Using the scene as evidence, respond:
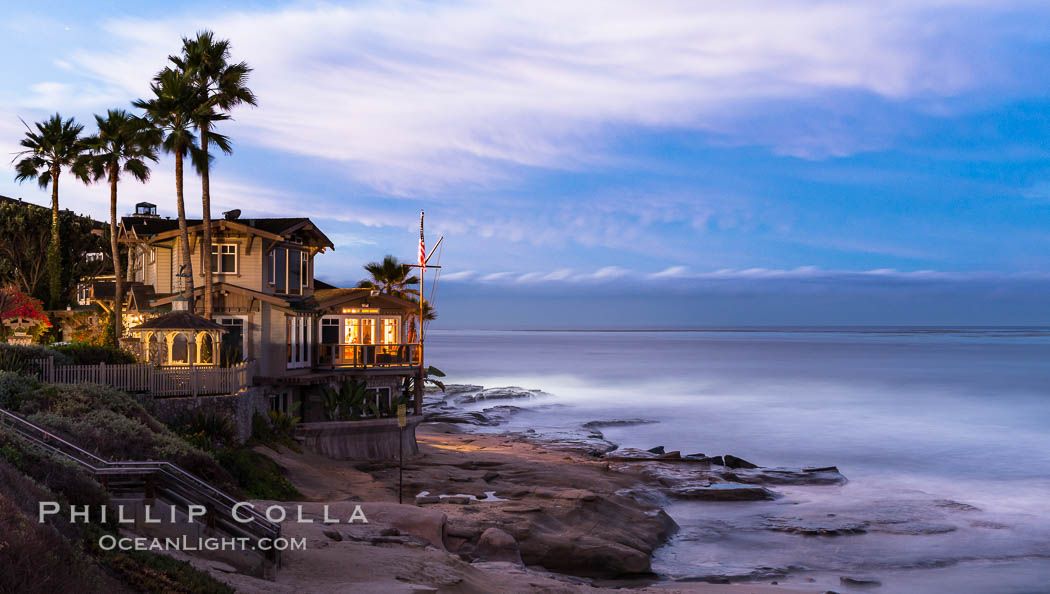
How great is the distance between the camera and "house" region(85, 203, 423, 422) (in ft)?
103

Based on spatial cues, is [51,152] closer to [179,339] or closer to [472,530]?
[179,339]

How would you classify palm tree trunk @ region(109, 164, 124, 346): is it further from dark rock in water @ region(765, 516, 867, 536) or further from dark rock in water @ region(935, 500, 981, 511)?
dark rock in water @ region(935, 500, 981, 511)

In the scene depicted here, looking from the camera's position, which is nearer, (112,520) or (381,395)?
(112,520)

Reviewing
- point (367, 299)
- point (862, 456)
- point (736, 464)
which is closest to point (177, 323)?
point (367, 299)

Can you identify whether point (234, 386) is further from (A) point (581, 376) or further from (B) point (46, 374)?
(A) point (581, 376)

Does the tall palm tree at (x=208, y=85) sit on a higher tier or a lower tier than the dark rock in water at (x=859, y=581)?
higher

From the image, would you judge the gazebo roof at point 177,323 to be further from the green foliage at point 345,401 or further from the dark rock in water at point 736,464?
the dark rock in water at point 736,464

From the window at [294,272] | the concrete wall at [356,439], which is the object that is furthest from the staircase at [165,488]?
the window at [294,272]

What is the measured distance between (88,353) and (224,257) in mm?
9765

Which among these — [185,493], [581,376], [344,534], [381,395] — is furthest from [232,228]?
[581,376]

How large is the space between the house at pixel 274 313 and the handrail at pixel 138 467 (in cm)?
1388

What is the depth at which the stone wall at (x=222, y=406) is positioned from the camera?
2334 cm

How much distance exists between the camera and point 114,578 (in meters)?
9.80

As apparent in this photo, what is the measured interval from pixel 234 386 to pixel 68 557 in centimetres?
1675
